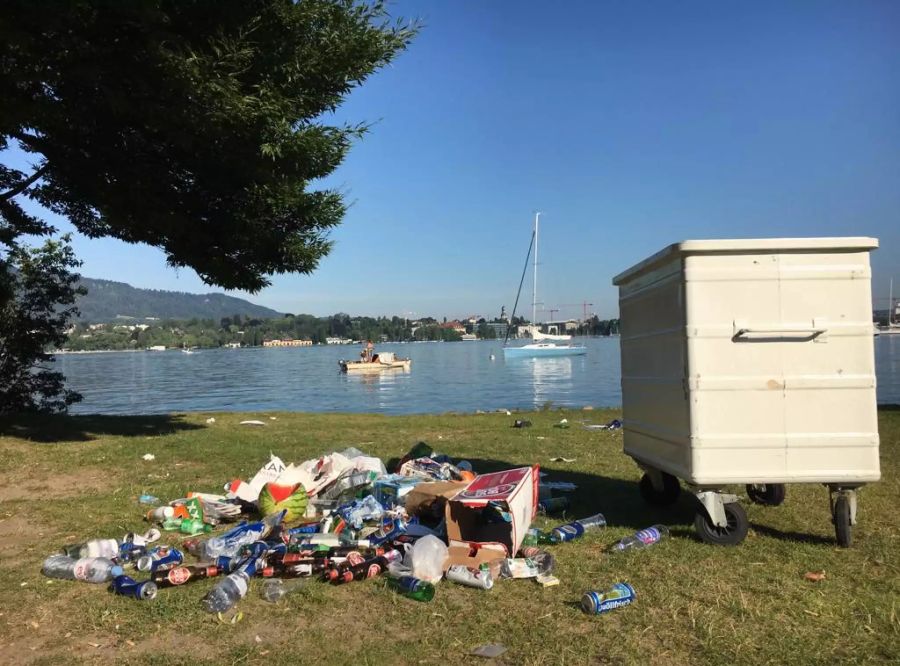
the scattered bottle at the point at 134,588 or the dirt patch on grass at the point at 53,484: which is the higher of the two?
the scattered bottle at the point at 134,588

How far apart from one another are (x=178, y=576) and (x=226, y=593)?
57 cm

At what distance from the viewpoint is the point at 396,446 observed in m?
11.0

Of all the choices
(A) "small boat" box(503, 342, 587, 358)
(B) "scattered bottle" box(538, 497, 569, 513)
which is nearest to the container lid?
(B) "scattered bottle" box(538, 497, 569, 513)

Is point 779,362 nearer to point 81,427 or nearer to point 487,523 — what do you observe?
point 487,523

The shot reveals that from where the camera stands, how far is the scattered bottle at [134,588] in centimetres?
427

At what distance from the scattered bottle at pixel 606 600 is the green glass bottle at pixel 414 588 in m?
0.98

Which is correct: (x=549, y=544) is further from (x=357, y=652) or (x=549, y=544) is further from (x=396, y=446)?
(x=396, y=446)

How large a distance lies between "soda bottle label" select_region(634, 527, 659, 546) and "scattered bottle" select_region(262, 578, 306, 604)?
2.65 m

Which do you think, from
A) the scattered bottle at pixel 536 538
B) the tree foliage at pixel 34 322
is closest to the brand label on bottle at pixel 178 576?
the scattered bottle at pixel 536 538

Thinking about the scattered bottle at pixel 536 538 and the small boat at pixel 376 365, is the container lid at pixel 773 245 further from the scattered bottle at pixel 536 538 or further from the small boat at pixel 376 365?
the small boat at pixel 376 365

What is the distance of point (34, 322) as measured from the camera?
16.1 meters

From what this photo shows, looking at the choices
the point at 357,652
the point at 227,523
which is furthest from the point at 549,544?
the point at 227,523

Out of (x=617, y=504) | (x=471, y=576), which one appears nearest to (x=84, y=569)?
(x=471, y=576)

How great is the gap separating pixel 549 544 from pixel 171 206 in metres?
8.98
